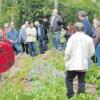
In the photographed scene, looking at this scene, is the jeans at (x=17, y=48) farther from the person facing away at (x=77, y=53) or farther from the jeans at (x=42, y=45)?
the person facing away at (x=77, y=53)

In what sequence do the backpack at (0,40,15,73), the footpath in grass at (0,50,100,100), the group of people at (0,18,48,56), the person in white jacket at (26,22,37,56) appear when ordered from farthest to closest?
the person in white jacket at (26,22,37,56)
the group of people at (0,18,48,56)
the backpack at (0,40,15,73)
the footpath in grass at (0,50,100,100)

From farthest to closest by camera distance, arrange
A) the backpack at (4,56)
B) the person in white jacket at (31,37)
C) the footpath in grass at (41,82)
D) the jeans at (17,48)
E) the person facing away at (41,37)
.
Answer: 1. the person facing away at (41,37)
2. the person in white jacket at (31,37)
3. the jeans at (17,48)
4. the backpack at (4,56)
5. the footpath in grass at (41,82)

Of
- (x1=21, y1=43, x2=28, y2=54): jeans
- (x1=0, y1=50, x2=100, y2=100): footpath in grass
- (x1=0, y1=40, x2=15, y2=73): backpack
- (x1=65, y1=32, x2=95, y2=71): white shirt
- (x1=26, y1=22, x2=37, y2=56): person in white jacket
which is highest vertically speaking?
(x1=65, y1=32, x2=95, y2=71): white shirt

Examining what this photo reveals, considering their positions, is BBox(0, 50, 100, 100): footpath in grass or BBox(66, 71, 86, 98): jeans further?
BBox(66, 71, 86, 98): jeans

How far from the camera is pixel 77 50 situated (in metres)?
11.9

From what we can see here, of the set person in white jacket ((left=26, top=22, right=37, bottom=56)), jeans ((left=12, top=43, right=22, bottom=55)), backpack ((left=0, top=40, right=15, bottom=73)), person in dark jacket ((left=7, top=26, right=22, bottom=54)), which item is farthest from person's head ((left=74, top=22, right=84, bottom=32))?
person in white jacket ((left=26, top=22, right=37, bottom=56))

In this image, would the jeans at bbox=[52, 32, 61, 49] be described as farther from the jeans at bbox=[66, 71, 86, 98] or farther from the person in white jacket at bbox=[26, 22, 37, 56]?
the jeans at bbox=[66, 71, 86, 98]

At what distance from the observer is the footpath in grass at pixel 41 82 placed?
1097cm

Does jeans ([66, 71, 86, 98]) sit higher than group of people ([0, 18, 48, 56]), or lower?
higher

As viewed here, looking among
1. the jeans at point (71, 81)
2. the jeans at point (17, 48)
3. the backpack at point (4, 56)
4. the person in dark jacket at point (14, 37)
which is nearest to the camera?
the jeans at point (71, 81)

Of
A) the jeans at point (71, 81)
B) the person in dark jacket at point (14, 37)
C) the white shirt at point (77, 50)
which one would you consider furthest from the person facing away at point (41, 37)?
the white shirt at point (77, 50)

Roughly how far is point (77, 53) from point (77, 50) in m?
0.06

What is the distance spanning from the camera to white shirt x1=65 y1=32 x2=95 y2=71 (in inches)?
467

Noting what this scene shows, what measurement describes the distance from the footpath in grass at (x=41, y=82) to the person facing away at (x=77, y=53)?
475 mm
